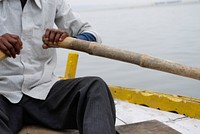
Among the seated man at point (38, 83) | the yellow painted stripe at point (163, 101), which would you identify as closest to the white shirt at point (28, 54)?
the seated man at point (38, 83)

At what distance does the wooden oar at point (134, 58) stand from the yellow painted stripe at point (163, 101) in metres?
1.12

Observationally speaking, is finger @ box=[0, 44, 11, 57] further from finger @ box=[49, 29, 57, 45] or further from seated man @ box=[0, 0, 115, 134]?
finger @ box=[49, 29, 57, 45]

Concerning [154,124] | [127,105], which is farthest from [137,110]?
[154,124]

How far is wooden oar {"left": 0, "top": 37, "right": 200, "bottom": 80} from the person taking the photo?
122cm

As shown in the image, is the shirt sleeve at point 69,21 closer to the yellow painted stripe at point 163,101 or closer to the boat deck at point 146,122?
the boat deck at point 146,122

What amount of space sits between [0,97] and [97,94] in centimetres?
48

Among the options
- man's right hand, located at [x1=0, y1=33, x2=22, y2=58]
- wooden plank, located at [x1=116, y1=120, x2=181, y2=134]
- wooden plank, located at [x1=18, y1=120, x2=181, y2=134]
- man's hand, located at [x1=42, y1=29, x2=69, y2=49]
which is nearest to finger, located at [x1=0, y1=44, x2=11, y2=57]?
man's right hand, located at [x1=0, y1=33, x2=22, y2=58]

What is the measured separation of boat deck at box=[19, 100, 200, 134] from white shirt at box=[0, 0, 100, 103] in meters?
0.21

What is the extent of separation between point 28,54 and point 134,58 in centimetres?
58

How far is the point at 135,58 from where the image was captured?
1300mm

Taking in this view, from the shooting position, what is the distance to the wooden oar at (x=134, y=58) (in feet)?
4.00

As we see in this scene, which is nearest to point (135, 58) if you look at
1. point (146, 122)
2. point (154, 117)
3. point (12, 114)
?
point (146, 122)

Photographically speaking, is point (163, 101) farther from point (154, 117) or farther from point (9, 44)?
point (9, 44)

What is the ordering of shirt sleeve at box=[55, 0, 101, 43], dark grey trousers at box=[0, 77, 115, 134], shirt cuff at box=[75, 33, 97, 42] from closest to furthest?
dark grey trousers at box=[0, 77, 115, 134] < shirt cuff at box=[75, 33, 97, 42] < shirt sleeve at box=[55, 0, 101, 43]
